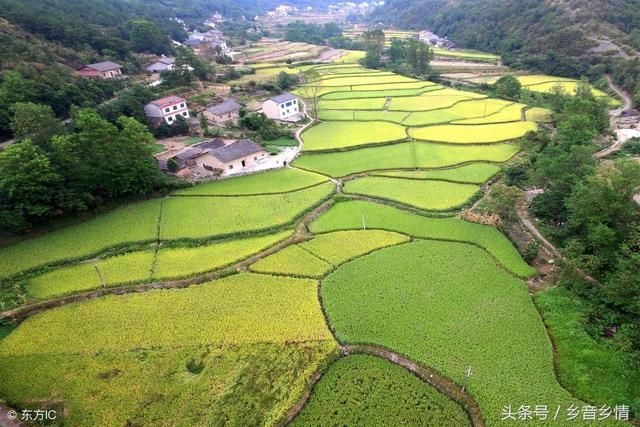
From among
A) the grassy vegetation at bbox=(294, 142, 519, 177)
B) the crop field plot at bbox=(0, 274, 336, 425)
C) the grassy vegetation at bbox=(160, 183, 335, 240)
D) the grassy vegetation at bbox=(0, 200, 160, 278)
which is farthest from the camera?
the grassy vegetation at bbox=(294, 142, 519, 177)

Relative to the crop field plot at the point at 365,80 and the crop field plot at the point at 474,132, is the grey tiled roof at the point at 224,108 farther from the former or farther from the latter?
the crop field plot at the point at 474,132

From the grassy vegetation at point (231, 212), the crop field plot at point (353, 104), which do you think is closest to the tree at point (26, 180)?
the grassy vegetation at point (231, 212)

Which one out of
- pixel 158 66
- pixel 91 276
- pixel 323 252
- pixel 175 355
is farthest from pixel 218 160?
pixel 158 66

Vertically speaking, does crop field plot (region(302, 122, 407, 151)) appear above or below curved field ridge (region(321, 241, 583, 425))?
above

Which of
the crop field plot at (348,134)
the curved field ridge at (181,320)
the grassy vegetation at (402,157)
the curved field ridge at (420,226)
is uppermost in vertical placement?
the crop field plot at (348,134)

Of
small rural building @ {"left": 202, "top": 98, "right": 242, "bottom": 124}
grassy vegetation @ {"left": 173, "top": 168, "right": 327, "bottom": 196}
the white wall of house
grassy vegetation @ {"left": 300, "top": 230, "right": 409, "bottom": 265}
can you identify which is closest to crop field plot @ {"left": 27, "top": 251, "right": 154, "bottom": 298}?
grassy vegetation @ {"left": 173, "top": 168, "right": 327, "bottom": 196}

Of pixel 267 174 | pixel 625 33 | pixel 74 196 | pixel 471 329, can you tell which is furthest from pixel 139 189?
pixel 625 33

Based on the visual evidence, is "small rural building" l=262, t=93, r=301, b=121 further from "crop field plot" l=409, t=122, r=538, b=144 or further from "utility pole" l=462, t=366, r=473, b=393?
"utility pole" l=462, t=366, r=473, b=393
